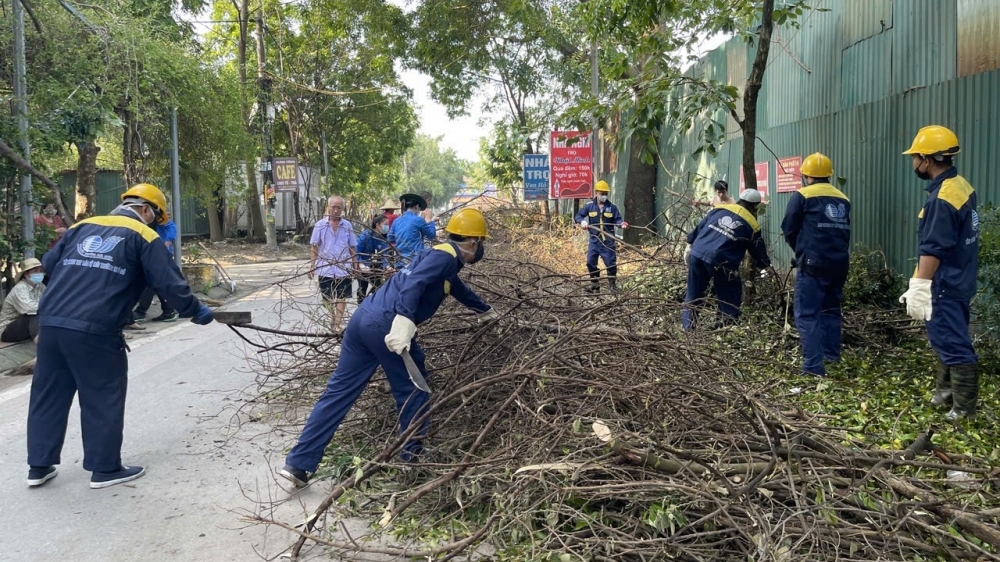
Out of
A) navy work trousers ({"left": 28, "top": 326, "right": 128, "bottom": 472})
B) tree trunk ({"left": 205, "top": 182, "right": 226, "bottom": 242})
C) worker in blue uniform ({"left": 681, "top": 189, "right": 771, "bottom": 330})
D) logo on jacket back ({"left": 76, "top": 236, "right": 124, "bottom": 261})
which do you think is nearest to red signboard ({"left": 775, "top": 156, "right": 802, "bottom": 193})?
worker in blue uniform ({"left": 681, "top": 189, "right": 771, "bottom": 330})

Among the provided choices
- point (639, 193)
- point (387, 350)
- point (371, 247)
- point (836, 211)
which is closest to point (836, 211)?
point (836, 211)

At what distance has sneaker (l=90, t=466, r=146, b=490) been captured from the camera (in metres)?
4.45

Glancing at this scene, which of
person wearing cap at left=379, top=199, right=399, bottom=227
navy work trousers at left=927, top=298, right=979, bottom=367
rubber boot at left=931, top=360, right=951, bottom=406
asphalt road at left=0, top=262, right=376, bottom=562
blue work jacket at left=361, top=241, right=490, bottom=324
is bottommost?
asphalt road at left=0, top=262, right=376, bottom=562

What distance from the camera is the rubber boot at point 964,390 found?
454 centimetres

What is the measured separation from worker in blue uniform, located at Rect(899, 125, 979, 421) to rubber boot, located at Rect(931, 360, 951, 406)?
156 mm

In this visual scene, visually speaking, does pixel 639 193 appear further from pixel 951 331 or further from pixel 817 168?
pixel 951 331

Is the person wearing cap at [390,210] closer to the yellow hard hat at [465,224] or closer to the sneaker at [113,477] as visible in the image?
the yellow hard hat at [465,224]

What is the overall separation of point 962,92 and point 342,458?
578 centimetres

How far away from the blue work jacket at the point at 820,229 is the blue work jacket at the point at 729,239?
31.3 inches

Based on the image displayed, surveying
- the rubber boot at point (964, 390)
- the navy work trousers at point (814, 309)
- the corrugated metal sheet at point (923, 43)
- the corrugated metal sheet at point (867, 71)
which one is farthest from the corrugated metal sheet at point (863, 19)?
the rubber boot at point (964, 390)

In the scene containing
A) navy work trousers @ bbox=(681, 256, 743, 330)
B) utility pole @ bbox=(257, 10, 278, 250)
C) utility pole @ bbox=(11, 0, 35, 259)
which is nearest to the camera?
navy work trousers @ bbox=(681, 256, 743, 330)

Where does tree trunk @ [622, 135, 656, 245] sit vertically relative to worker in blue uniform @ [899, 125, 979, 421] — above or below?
above

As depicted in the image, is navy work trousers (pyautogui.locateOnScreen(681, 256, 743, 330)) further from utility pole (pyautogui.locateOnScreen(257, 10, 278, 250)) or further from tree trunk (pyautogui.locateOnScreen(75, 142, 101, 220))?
utility pole (pyautogui.locateOnScreen(257, 10, 278, 250))

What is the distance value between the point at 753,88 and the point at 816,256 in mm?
2293
